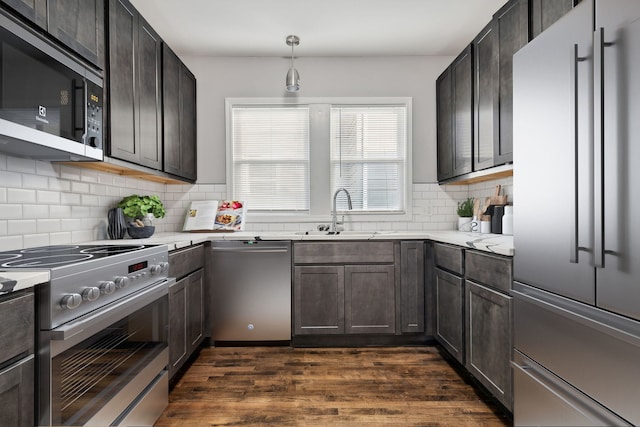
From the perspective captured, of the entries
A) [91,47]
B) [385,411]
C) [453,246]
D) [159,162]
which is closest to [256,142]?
[159,162]

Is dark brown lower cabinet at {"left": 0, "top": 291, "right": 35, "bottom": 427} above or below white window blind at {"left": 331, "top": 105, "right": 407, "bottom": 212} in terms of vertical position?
below

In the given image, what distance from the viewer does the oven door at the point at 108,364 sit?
1.19 m

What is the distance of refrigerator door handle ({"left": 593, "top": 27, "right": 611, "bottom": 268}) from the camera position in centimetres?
121

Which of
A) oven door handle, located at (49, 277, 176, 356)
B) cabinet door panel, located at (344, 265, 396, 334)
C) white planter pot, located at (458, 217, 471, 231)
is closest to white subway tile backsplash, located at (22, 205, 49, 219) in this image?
oven door handle, located at (49, 277, 176, 356)

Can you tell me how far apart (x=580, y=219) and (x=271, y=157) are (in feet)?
9.20

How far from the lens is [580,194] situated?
1.30 metres

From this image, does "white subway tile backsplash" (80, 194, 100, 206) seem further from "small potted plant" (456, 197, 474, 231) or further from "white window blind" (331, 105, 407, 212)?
"small potted plant" (456, 197, 474, 231)

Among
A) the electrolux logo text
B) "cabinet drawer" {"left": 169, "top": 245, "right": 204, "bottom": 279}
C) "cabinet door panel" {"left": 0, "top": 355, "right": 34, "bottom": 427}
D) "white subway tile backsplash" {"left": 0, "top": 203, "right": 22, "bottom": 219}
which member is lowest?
"cabinet door panel" {"left": 0, "top": 355, "right": 34, "bottom": 427}

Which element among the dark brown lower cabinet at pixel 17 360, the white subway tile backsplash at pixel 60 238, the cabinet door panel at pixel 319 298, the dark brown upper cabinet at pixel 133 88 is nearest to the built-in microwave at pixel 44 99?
the dark brown upper cabinet at pixel 133 88

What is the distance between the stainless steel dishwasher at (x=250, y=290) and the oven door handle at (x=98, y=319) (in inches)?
40.5

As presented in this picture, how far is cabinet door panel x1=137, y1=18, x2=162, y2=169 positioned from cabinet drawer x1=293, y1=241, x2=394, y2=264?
4.13 ft

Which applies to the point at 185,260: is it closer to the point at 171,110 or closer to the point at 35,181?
the point at 35,181

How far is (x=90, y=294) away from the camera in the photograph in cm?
136

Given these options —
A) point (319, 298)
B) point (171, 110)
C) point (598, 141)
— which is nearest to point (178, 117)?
point (171, 110)
